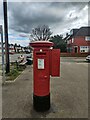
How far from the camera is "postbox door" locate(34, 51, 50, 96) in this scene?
445 cm

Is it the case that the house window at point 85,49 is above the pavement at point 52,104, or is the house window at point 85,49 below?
above

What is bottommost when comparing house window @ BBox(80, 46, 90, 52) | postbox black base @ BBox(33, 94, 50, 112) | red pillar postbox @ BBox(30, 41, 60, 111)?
postbox black base @ BBox(33, 94, 50, 112)

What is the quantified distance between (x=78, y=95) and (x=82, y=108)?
1.29 metres

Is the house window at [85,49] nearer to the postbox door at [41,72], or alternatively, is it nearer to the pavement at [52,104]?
the pavement at [52,104]

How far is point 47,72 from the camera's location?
4.51 m

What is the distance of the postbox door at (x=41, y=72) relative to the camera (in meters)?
4.45

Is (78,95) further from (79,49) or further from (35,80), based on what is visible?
(79,49)

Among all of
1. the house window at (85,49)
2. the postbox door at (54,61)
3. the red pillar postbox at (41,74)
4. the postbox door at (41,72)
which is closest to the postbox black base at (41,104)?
the red pillar postbox at (41,74)

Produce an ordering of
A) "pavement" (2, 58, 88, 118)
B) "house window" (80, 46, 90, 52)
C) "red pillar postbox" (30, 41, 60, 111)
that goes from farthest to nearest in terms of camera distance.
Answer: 1. "house window" (80, 46, 90, 52)
2. "red pillar postbox" (30, 41, 60, 111)
3. "pavement" (2, 58, 88, 118)

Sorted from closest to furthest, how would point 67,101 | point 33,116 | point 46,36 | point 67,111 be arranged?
point 33,116 → point 67,111 → point 67,101 → point 46,36

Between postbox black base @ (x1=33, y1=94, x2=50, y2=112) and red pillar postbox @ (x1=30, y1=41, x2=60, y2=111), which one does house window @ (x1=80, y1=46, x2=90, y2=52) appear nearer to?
red pillar postbox @ (x1=30, y1=41, x2=60, y2=111)

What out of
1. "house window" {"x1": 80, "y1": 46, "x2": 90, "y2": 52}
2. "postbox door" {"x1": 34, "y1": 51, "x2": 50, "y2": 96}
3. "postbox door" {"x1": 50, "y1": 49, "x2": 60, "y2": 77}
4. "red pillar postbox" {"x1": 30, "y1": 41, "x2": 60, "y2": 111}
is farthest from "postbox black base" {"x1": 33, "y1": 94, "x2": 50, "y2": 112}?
"house window" {"x1": 80, "y1": 46, "x2": 90, "y2": 52}

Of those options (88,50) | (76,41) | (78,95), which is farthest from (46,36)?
(78,95)

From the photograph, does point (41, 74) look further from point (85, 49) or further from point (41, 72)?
point (85, 49)
